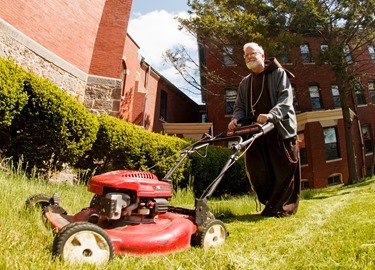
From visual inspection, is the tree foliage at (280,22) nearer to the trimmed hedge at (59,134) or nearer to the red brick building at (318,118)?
the red brick building at (318,118)

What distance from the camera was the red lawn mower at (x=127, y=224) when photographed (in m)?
1.83

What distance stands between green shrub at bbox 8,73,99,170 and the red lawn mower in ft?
11.0

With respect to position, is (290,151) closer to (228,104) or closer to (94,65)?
(94,65)

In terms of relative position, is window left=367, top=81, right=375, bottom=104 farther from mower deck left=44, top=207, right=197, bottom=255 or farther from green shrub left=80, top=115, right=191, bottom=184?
mower deck left=44, top=207, right=197, bottom=255

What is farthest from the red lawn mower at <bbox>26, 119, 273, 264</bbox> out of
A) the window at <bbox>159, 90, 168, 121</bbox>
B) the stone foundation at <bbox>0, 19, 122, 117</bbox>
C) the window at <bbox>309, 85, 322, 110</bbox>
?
the window at <bbox>309, 85, 322, 110</bbox>

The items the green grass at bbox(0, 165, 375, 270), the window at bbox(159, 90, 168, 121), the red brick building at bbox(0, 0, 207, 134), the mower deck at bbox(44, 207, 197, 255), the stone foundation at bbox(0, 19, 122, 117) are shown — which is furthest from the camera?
the window at bbox(159, 90, 168, 121)

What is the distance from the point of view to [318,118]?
19734mm

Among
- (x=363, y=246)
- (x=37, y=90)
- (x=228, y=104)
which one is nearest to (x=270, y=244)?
(x=363, y=246)

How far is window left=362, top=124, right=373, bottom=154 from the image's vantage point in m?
22.3

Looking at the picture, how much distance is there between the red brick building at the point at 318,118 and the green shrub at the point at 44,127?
1272cm

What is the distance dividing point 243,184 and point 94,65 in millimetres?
7778

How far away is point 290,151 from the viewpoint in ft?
13.7

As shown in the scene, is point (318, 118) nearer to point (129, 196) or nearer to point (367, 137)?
point (367, 137)

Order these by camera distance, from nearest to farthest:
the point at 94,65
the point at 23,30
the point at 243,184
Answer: the point at 23,30
the point at 243,184
the point at 94,65
